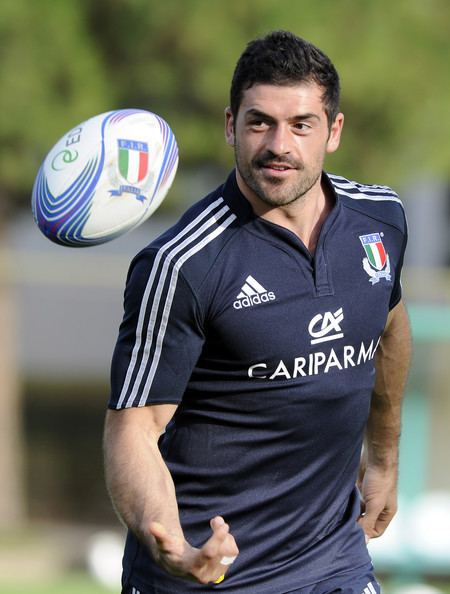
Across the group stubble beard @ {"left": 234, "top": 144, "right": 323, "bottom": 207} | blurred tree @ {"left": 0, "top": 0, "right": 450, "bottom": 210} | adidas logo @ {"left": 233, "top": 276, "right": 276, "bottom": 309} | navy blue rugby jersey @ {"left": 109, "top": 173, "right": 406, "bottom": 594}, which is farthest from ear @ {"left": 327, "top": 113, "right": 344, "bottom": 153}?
blurred tree @ {"left": 0, "top": 0, "right": 450, "bottom": 210}

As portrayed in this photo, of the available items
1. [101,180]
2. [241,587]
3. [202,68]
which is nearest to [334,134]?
[101,180]

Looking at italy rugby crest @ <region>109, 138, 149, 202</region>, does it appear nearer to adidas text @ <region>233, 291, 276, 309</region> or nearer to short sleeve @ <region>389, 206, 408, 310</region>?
adidas text @ <region>233, 291, 276, 309</region>

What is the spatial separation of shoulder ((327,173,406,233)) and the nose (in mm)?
526

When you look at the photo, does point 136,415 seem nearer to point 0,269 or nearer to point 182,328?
point 182,328

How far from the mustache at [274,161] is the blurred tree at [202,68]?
632 centimetres

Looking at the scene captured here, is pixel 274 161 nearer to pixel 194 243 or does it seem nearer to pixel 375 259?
pixel 194 243

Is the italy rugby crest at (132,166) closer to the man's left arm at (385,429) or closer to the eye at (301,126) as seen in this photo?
the eye at (301,126)

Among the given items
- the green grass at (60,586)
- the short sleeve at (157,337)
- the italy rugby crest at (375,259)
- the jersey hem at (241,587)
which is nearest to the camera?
the short sleeve at (157,337)

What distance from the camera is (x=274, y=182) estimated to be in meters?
4.07

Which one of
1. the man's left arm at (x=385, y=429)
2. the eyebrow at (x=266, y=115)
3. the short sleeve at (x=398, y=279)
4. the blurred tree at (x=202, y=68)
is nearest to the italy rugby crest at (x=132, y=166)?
the eyebrow at (x=266, y=115)

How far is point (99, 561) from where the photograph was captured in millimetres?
11148

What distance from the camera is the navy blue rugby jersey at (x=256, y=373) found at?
398 cm

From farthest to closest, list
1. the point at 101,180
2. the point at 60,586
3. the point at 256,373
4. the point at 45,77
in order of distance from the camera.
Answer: the point at 45,77
the point at 60,586
the point at 101,180
the point at 256,373

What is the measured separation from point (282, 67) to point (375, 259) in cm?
75
